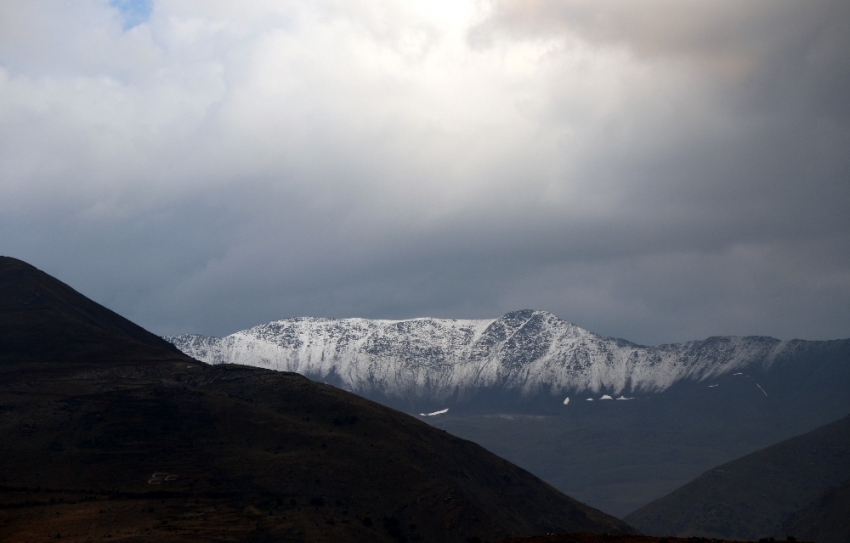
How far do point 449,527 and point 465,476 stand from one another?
2901 centimetres

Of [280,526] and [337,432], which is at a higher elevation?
[337,432]

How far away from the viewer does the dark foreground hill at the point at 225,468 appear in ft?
447

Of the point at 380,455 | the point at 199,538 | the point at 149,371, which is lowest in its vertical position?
the point at 199,538

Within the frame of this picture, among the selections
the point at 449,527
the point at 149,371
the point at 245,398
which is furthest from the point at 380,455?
the point at 149,371

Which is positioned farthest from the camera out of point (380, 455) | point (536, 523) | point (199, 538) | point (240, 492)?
point (536, 523)

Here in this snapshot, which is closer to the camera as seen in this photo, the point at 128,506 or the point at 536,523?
the point at 128,506

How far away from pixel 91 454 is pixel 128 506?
2309 cm

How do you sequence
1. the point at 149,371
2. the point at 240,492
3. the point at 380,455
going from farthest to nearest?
the point at 149,371 → the point at 380,455 → the point at 240,492

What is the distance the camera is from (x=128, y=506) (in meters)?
136

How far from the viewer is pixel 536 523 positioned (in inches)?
7298

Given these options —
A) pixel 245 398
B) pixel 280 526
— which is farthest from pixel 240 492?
pixel 245 398

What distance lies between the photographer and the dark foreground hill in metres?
136

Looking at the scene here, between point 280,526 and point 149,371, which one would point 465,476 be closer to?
point 280,526

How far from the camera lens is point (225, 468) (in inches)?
6122
